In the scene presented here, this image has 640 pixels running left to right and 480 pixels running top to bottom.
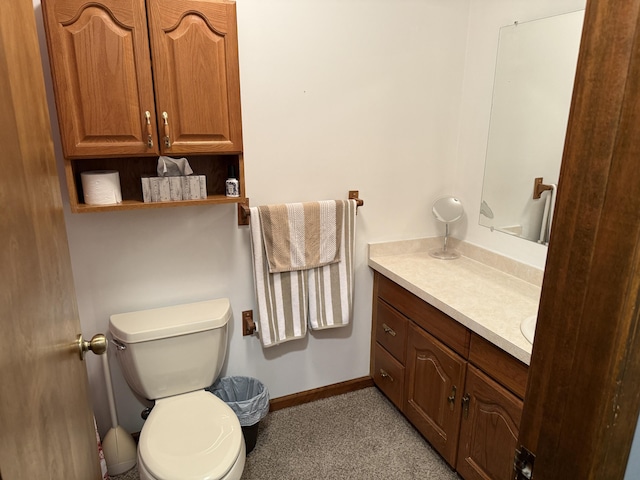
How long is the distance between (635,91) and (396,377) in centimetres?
198

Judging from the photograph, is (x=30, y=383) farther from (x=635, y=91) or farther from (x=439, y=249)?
(x=439, y=249)

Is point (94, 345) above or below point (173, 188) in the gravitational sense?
below

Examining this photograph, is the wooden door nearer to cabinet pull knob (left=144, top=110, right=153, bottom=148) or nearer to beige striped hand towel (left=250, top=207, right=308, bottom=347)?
cabinet pull knob (left=144, top=110, right=153, bottom=148)

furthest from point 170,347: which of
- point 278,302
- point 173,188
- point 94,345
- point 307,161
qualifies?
point 307,161

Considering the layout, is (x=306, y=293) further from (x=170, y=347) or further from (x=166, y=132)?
(x=166, y=132)

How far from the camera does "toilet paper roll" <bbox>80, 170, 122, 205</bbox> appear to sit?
1.59 m

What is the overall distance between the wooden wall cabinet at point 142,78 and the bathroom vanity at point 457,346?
1082mm

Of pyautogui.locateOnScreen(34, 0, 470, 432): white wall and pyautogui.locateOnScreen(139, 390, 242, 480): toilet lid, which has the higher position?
pyautogui.locateOnScreen(34, 0, 470, 432): white wall

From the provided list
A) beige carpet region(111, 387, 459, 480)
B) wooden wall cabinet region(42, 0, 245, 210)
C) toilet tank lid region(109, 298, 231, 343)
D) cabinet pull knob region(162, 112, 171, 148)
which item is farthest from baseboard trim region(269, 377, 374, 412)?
cabinet pull knob region(162, 112, 171, 148)

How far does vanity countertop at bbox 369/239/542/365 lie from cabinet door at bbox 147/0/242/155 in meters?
1.05

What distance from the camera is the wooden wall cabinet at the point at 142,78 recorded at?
142cm

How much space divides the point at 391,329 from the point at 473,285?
0.51 metres

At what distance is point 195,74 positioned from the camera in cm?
158

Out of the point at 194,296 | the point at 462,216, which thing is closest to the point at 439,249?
the point at 462,216
